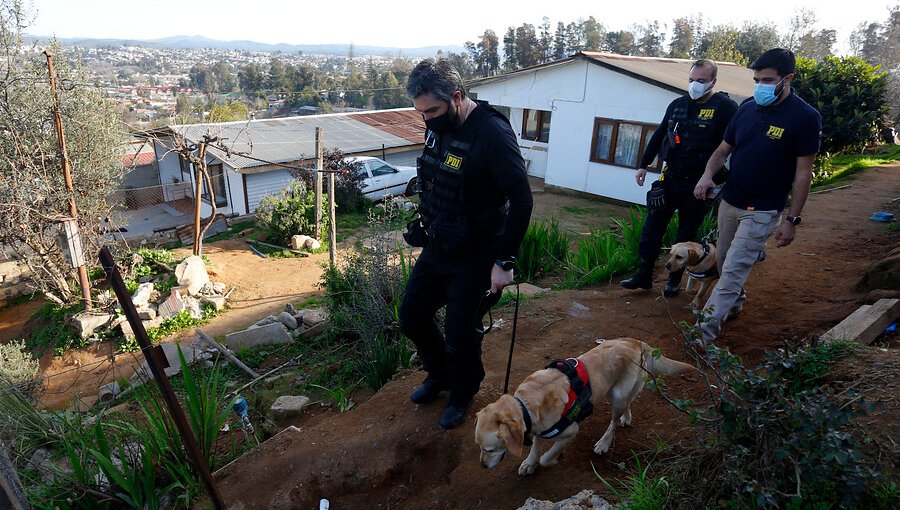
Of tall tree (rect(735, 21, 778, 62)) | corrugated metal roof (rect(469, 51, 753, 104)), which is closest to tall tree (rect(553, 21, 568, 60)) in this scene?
tall tree (rect(735, 21, 778, 62))

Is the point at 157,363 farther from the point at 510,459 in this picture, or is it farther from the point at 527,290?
the point at 527,290

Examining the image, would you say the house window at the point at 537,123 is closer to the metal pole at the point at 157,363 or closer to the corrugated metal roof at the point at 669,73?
the corrugated metal roof at the point at 669,73

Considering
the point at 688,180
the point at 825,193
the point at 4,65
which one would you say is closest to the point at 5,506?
the point at 688,180

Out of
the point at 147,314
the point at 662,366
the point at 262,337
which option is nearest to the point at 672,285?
the point at 662,366

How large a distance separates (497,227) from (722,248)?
7.06 ft

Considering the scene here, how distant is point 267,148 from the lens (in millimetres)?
17469

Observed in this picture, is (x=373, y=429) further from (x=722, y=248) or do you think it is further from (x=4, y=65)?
(x=4, y=65)

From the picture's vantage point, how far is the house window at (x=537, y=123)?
1580cm

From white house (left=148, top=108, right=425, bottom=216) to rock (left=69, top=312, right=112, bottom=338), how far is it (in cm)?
576

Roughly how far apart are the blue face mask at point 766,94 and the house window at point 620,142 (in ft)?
30.7

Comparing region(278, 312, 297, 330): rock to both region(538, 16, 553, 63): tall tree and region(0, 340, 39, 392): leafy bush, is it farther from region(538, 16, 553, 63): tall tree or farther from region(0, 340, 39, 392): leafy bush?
region(538, 16, 553, 63): tall tree

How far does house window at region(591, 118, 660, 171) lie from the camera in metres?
12.8

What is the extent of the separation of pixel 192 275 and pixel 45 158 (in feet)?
10.8

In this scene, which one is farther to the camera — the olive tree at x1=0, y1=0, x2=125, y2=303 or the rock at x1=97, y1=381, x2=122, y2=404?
the olive tree at x1=0, y1=0, x2=125, y2=303
